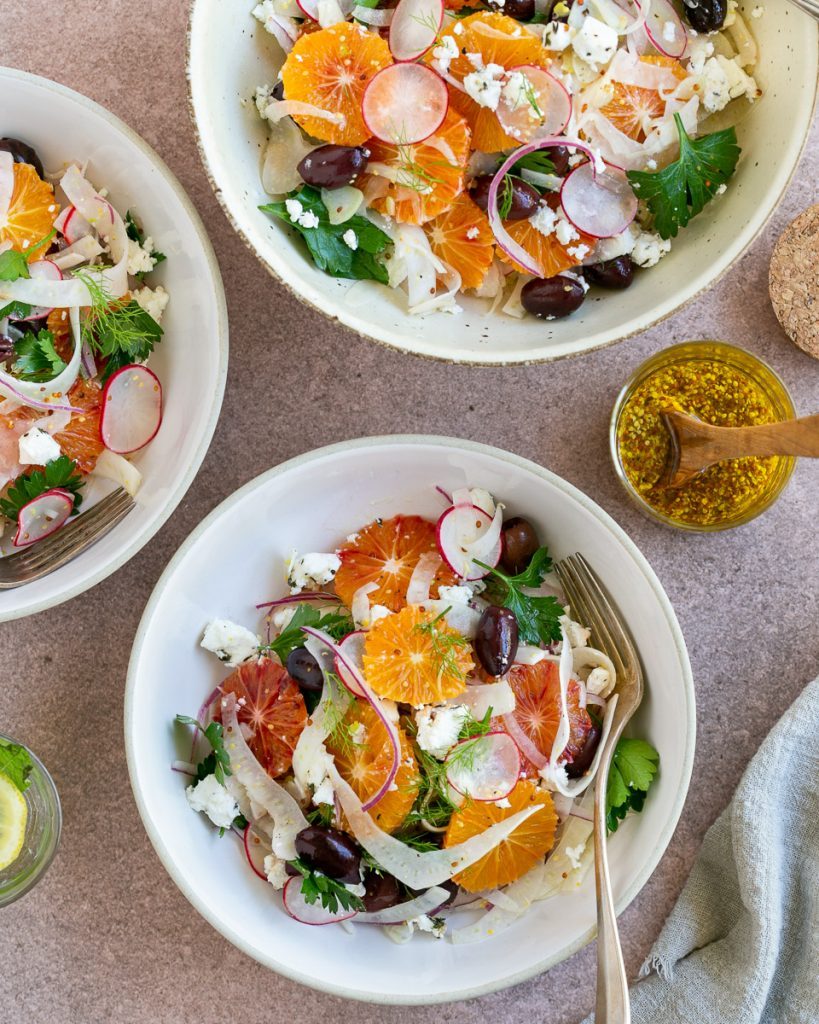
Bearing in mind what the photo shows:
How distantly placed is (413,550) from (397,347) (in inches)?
18.8

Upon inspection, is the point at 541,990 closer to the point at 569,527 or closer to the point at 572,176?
the point at 569,527

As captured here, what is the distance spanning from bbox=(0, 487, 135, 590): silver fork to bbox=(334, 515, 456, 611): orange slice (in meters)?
0.43

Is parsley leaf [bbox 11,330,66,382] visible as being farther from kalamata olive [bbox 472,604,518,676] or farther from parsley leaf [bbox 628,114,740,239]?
parsley leaf [bbox 628,114,740,239]

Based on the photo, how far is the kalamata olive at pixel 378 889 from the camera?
5.66 ft

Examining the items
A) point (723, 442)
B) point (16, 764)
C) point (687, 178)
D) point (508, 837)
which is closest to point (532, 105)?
point (687, 178)

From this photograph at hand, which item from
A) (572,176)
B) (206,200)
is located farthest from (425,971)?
(206,200)

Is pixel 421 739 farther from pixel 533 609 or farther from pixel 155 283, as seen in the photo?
pixel 155 283

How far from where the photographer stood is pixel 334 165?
1.53 meters

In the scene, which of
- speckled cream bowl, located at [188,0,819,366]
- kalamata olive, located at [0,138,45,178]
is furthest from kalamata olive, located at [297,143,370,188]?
kalamata olive, located at [0,138,45,178]

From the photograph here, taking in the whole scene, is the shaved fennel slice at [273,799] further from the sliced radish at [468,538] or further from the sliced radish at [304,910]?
the sliced radish at [468,538]

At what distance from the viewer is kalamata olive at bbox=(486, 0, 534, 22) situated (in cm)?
155

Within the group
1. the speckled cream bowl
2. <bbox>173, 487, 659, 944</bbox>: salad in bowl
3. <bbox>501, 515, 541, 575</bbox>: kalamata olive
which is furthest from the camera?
<bbox>501, 515, 541, 575</bbox>: kalamata olive

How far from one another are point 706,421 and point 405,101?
93 cm

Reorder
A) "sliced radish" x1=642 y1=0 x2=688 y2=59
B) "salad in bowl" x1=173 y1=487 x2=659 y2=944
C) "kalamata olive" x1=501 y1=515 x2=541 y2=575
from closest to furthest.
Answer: "sliced radish" x1=642 y1=0 x2=688 y2=59 → "salad in bowl" x1=173 y1=487 x2=659 y2=944 → "kalamata olive" x1=501 y1=515 x2=541 y2=575
